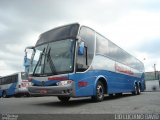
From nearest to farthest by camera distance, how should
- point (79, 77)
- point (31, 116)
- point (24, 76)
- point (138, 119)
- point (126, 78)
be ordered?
1. point (138, 119)
2. point (31, 116)
3. point (79, 77)
4. point (126, 78)
5. point (24, 76)

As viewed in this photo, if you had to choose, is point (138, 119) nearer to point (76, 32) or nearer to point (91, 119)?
point (91, 119)

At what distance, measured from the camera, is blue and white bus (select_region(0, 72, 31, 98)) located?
2602 cm

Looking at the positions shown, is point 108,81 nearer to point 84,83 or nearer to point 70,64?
point 84,83

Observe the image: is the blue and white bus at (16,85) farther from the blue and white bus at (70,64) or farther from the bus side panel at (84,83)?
the bus side panel at (84,83)

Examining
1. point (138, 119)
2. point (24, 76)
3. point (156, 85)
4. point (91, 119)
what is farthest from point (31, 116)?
point (156, 85)

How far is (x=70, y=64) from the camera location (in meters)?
9.71

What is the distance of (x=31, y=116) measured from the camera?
7105mm

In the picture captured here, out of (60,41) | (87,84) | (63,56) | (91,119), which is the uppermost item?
(60,41)

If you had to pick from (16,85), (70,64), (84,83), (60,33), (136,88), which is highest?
(60,33)

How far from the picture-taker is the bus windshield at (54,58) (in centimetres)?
979

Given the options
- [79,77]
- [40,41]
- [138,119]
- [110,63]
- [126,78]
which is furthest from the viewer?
[126,78]

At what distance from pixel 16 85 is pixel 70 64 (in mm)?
17867

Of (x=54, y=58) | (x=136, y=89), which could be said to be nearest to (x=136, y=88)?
(x=136, y=89)

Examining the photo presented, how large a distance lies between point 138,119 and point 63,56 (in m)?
4.52
